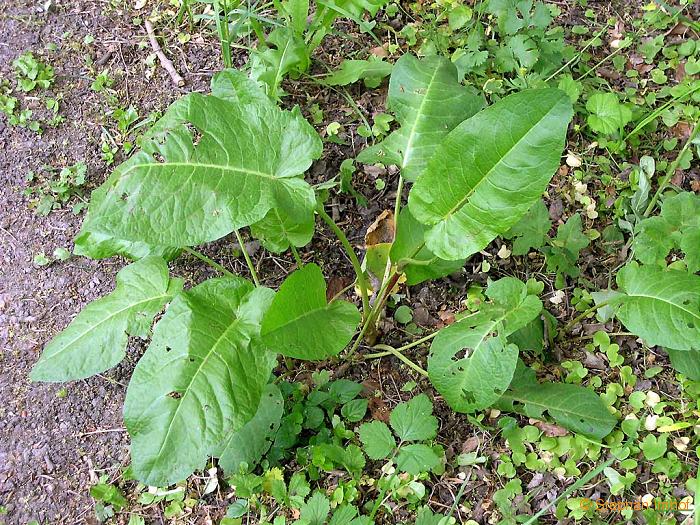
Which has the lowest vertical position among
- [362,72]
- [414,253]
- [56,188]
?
[56,188]

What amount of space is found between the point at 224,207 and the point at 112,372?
0.96 metres

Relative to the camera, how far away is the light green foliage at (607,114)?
8.30ft

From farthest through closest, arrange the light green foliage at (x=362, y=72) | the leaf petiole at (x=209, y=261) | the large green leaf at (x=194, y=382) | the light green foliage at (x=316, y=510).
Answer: the light green foliage at (x=362, y=72)
the leaf petiole at (x=209, y=261)
the light green foliage at (x=316, y=510)
the large green leaf at (x=194, y=382)

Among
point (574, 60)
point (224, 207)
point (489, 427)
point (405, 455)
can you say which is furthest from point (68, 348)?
point (574, 60)

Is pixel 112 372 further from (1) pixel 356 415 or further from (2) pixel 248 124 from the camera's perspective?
(2) pixel 248 124

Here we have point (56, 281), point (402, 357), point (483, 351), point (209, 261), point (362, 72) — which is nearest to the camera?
point (483, 351)

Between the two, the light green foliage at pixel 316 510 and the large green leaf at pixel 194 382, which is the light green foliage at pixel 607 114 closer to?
the large green leaf at pixel 194 382

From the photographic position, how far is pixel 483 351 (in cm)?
183

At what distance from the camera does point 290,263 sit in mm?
2455

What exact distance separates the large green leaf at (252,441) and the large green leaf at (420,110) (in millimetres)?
897

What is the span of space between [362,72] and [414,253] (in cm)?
101

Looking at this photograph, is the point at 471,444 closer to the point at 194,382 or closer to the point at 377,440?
the point at 377,440

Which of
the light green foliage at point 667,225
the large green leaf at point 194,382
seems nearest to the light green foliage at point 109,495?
the large green leaf at point 194,382

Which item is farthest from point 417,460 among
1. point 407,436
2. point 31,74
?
point 31,74
